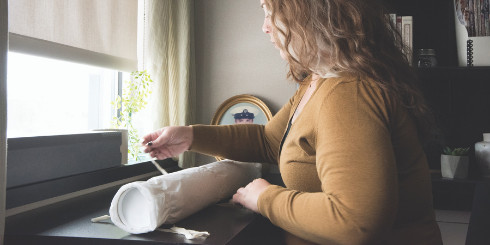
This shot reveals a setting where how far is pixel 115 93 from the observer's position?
180 cm

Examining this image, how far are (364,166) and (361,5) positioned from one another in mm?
412

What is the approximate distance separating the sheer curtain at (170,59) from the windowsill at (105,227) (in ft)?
2.21

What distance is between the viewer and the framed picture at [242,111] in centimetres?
207

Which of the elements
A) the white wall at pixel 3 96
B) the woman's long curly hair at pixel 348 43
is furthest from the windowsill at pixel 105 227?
the woman's long curly hair at pixel 348 43

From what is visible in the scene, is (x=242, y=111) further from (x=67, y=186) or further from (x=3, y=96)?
(x=3, y=96)

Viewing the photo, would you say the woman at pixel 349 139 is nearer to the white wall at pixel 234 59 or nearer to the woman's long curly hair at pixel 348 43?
the woman's long curly hair at pixel 348 43

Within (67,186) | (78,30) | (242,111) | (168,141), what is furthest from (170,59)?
(67,186)

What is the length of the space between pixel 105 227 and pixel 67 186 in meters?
0.32

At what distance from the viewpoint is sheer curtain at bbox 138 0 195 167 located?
5.79 ft

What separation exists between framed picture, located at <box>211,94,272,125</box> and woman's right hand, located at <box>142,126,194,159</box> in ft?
2.67

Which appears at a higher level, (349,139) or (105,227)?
(349,139)

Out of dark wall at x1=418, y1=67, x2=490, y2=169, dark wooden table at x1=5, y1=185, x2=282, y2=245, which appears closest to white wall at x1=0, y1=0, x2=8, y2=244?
dark wooden table at x1=5, y1=185, x2=282, y2=245

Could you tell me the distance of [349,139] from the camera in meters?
0.76

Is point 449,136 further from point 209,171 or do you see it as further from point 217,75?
point 209,171
